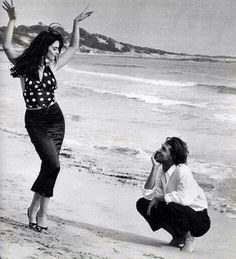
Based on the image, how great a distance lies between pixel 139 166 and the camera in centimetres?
340

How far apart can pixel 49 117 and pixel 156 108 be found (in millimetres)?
661

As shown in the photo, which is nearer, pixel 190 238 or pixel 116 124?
pixel 190 238

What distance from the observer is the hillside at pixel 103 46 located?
11.1 ft

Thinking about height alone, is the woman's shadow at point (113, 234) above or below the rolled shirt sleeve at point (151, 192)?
below

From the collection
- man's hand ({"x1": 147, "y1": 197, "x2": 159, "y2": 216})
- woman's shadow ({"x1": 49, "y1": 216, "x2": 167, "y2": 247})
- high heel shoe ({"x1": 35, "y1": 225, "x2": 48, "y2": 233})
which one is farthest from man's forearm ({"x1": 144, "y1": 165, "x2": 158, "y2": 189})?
high heel shoe ({"x1": 35, "y1": 225, "x2": 48, "y2": 233})

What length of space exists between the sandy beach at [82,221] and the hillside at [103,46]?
61cm

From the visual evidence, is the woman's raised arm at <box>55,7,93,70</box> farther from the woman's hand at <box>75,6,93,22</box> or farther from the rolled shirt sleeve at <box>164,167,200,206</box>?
the rolled shirt sleeve at <box>164,167,200,206</box>

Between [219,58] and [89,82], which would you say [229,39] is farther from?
[89,82]

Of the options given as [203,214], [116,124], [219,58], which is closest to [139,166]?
[116,124]

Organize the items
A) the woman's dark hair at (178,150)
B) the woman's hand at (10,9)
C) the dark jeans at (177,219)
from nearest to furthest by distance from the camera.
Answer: the dark jeans at (177,219), the woman's dark hair at (178,150), the woman's hand at (10,9)

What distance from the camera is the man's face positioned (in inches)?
126

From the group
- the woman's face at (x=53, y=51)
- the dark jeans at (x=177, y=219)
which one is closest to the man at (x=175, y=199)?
the dark jeans at (x=177, y=219)

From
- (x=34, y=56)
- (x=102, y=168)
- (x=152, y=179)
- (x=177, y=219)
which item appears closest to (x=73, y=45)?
(x=34, y=56)

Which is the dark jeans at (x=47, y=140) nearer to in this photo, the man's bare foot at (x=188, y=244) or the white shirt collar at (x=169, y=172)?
the white shirt collar at (x=169, y=172)
